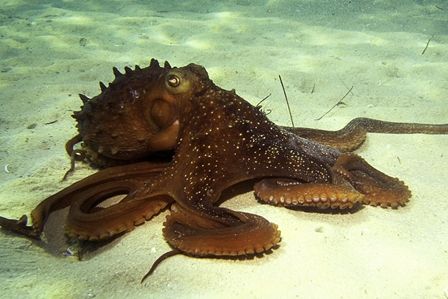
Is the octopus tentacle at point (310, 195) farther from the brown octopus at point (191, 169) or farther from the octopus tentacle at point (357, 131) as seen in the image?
the octopus tentacle at point (357, 131)

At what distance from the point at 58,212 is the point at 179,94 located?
1.29 metres

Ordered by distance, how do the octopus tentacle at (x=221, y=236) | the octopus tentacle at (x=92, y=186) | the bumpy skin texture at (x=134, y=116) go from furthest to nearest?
the bumpy skin texture at (x=134, y=116) → the octopus tentacle at (x=92, y=186) → the octopus tentacle at (x=221, y=236)

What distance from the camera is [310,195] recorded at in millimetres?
2607

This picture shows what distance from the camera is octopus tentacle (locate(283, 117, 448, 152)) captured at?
12.2 ft

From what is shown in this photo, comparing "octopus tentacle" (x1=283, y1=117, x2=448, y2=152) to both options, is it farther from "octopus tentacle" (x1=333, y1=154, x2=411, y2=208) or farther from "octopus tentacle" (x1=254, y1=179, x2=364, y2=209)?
"octopus tentacle" (x1=254, y1=179, x2=364, y2=209)

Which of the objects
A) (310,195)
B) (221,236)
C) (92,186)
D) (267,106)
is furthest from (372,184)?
(267,106)

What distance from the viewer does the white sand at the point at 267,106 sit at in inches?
95.2

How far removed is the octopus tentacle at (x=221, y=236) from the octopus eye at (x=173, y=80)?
3.02 feet

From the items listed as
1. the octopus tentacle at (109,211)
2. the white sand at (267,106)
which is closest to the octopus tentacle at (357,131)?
the white sand at (267,106)

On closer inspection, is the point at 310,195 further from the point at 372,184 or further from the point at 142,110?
the point at 142,110

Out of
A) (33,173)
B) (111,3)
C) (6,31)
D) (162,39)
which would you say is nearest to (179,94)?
(33,173)

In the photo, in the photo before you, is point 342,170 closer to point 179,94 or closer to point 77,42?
point 179,94

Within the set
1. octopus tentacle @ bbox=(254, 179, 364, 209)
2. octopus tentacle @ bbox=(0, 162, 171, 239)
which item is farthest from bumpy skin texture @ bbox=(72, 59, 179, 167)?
octopus tentacle @ bbox=(254, 179, 364, 209)

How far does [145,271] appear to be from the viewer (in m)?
2.51
